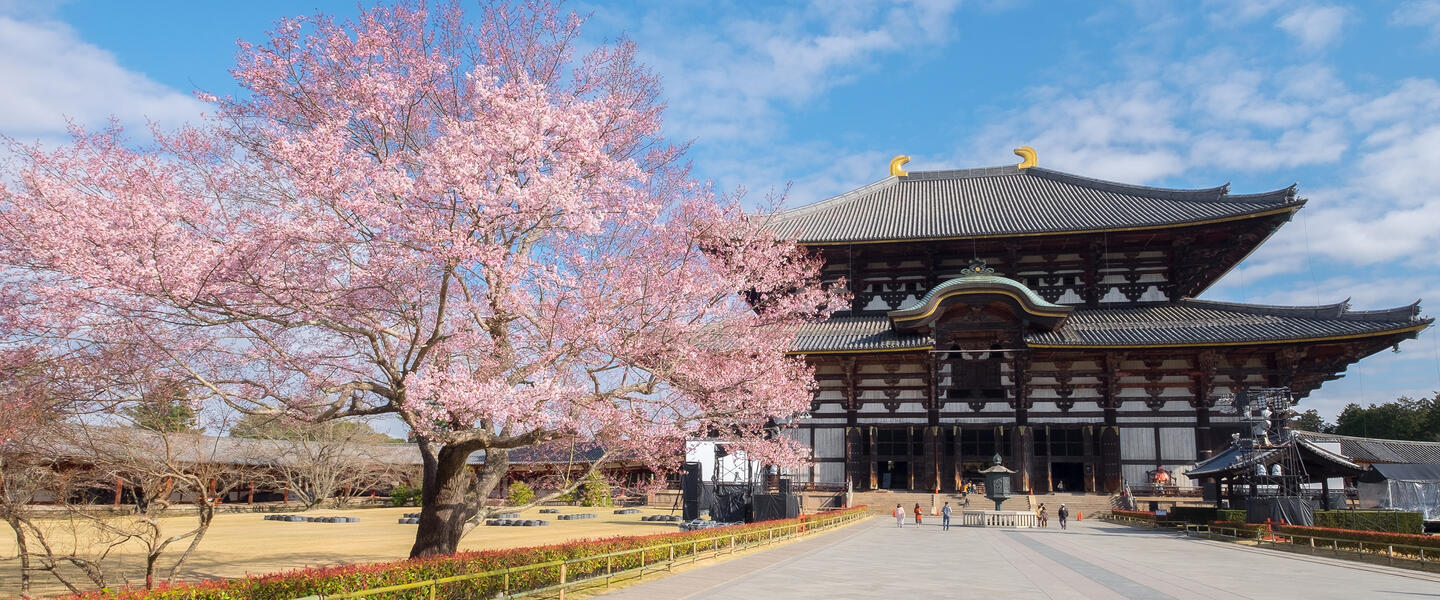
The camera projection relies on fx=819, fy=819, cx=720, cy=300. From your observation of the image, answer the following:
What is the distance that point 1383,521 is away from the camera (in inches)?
888

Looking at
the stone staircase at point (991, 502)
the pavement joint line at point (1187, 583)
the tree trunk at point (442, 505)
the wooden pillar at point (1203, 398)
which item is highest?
the wooden pillar at point (1203, 398)

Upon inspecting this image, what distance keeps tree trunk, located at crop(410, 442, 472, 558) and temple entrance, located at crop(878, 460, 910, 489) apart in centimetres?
2501

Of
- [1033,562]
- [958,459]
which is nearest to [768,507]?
[958,459]

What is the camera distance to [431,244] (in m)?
10.8

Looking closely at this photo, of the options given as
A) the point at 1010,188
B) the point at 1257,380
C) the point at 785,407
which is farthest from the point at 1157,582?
the point at 1010,188

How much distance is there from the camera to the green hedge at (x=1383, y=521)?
2228 centimetres

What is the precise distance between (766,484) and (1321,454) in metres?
18.7

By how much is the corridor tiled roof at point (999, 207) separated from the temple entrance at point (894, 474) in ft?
32.4

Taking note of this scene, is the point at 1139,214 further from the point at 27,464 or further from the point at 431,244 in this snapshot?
the point at 27,464

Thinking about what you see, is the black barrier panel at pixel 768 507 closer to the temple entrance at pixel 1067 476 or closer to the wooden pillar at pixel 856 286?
the wooden pillar at pixel 856 286

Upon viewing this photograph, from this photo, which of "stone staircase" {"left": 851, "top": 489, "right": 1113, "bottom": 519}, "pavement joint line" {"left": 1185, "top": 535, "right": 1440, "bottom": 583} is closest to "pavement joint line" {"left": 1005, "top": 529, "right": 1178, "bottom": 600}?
"pavement joint line" {"left": 1185, "top": 535, "right": 1440, "bottom": 583}

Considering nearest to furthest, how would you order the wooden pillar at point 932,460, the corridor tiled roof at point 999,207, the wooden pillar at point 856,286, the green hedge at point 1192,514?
the green hedge at point 1192,514 → the wooden pillar at point 932,460 → the corridor tiled roof at point 999,207 → the wooden pillar at point 856,286

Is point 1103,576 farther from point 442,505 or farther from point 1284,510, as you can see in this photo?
point 1284,510

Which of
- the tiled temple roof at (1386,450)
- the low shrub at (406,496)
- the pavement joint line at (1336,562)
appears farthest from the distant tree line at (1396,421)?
the low shrub at (406,496)
